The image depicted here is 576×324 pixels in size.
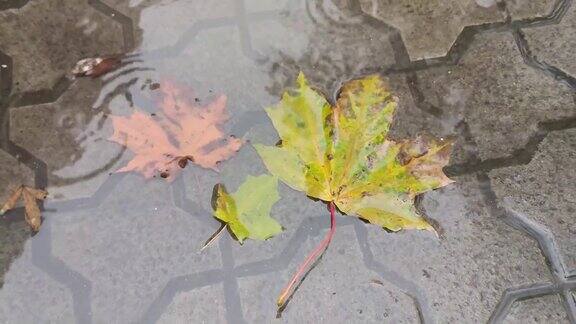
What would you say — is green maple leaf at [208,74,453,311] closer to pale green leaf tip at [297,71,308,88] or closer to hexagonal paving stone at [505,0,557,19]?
pale green leaf tip at [297,71,308,88]


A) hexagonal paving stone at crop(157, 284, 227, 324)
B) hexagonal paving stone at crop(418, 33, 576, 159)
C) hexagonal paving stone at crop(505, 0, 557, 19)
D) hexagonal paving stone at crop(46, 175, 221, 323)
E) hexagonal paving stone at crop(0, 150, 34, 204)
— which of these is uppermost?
hexagonal paving stone at crop(505, 0, 557, 19)

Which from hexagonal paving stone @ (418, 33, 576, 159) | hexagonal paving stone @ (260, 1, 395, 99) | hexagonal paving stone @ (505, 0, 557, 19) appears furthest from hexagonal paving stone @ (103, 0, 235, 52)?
hexagonal paving stone @ (505, 0, 557, 19)

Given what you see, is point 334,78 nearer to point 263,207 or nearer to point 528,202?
point 263,207

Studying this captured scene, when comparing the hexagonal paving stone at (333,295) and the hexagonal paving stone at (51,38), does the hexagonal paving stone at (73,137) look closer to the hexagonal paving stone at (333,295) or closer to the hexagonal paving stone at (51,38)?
the hexagonal paving stone at (51,38)

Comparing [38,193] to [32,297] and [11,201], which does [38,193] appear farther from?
[32,297]

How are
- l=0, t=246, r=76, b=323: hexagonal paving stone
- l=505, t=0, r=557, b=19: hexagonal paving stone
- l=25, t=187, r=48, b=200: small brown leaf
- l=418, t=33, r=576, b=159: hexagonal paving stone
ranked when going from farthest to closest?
l=505, t=0, r=557, b=19: hexagonal paving stone
l=418, t=33, r=576, b=159: hexagonal paving stone
l=25, t=187, r=48, b=200: small brown leaf
l=0, t=246, r=76, b=323: hexagonal paving stone

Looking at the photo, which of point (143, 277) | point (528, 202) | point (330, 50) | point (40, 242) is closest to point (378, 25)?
point (330, 50)
